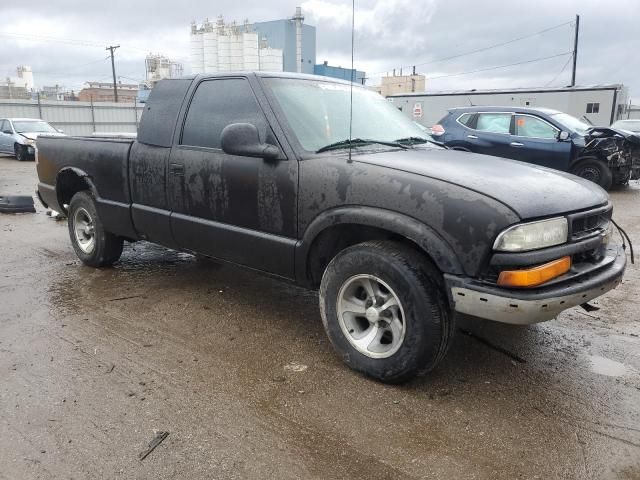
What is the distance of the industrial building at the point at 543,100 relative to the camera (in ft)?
67.4

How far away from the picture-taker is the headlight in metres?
2.64

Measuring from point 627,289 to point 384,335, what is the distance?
314 centimetres

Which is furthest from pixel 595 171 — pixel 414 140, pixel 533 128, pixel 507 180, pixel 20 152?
pixel 20 152

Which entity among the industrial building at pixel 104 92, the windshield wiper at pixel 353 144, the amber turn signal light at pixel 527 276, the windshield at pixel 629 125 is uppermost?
the industrial building at pixel 104 92

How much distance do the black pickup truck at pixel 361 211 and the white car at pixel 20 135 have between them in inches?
656

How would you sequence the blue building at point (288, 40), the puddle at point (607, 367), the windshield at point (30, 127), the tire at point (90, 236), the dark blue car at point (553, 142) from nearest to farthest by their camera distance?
the puddle at point (607, 367), the tire at point (90, 236), the dark blue car at point (553, 142), the windshield at point (30, 127), the blue building at point (288, 40)

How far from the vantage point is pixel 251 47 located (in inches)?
1158

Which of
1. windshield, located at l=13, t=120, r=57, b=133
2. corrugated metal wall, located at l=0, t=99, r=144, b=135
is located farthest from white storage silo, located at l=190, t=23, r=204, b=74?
windshield, located at l=13, t=120, r=57, b=133

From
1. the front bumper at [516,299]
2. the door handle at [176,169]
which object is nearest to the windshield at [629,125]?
the front bumper at [516,299]

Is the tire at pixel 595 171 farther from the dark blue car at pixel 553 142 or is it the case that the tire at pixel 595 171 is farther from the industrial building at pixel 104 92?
the industrial building at pixel 104 92

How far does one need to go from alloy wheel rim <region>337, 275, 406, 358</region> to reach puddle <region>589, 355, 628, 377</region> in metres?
1.43

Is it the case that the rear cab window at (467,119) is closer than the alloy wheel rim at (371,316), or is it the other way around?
the alloy wheel rim at (371,316)

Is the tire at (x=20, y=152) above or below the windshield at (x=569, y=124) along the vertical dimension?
below

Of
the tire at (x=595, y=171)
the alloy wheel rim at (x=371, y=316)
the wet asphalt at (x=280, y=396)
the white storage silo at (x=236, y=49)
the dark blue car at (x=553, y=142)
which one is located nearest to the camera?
the wet asphalt at (x=280, y=396)
